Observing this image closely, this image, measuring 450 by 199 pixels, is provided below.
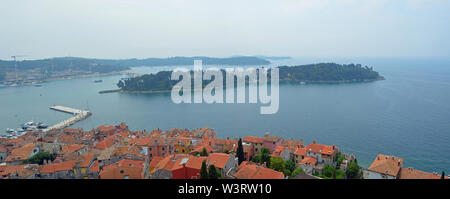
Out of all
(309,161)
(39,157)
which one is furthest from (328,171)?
(39,157)

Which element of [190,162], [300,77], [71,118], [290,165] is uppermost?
[300,77]

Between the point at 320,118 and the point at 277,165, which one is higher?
the point at 277,165

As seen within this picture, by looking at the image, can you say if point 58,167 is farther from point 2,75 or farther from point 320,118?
point 2,75

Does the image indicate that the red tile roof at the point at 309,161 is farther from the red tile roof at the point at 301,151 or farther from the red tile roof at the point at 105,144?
the red tile roof at the point at 105,144

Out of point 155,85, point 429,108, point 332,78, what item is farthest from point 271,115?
point 332,78

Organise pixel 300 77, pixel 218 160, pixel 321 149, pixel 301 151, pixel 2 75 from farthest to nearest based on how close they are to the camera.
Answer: pixel 2 75 < pixel 300 77 < pixel 301 151 < pixel 321 149 < pixel 218 160

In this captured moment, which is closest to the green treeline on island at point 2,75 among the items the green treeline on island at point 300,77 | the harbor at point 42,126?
the green treeline on island at point 300,77
